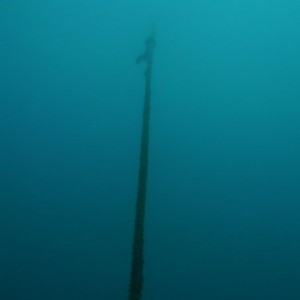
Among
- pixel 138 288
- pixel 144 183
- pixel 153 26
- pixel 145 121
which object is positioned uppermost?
pixel 153 26

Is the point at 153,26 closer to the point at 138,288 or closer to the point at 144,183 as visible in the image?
the point at 144,183

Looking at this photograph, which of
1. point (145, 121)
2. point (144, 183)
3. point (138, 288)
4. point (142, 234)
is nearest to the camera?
point (138, 288)

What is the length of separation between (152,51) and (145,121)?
168 cm

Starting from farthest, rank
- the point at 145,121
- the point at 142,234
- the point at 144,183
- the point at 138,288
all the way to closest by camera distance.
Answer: the point at 145,121, the point at 144,183, the point at 142,234, the point at 138,288

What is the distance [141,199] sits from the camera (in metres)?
10.1

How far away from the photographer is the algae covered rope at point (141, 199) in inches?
354

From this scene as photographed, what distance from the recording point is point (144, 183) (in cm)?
1025

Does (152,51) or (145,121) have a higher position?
(152,51)

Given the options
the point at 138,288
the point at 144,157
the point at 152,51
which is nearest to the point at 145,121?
the point at 144,157

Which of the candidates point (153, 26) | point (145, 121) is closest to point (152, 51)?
point (153, 26)

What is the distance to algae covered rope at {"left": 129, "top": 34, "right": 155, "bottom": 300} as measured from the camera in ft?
29.5

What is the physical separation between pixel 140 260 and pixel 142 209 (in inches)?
45.4

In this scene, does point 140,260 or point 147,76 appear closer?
point 140,260

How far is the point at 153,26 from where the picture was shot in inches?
451
